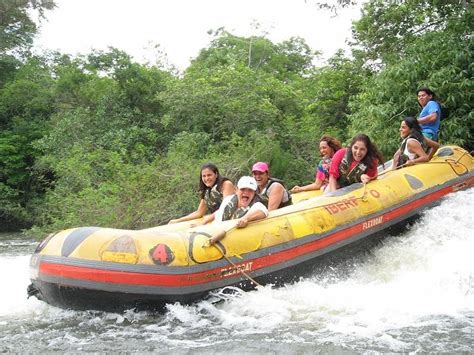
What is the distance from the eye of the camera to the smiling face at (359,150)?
21.0 ft

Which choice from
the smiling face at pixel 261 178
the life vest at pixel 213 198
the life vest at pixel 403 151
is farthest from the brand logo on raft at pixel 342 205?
the life vest at pixel 403 151

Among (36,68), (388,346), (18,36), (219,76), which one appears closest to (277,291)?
(388,346)

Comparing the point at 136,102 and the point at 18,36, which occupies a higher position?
the point at 18,36

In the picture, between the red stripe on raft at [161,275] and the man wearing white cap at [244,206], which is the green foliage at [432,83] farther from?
the red stripe on raft at [161,275]

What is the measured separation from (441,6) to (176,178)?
5.98 meters

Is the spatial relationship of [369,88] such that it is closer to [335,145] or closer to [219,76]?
[335,145]

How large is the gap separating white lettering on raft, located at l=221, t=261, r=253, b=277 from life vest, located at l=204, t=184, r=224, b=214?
1.37m

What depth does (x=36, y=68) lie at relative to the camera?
67.7 ft

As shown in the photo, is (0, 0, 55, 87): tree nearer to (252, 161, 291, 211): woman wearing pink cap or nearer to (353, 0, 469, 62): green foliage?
(353, 0, 469, 62): green foliage

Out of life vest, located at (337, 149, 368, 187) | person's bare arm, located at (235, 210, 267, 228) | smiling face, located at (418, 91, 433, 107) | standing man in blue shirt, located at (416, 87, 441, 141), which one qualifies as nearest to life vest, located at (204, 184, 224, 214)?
person's bare arm, located at (235, 210, 267, 228)

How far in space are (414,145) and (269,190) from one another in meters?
2.39

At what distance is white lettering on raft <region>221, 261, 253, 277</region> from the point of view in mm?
5070

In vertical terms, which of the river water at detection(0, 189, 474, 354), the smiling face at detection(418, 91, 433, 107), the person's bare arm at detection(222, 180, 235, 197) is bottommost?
the river water at detection(0, 189, 474, 354)

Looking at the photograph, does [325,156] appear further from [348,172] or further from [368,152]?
[368,152]
